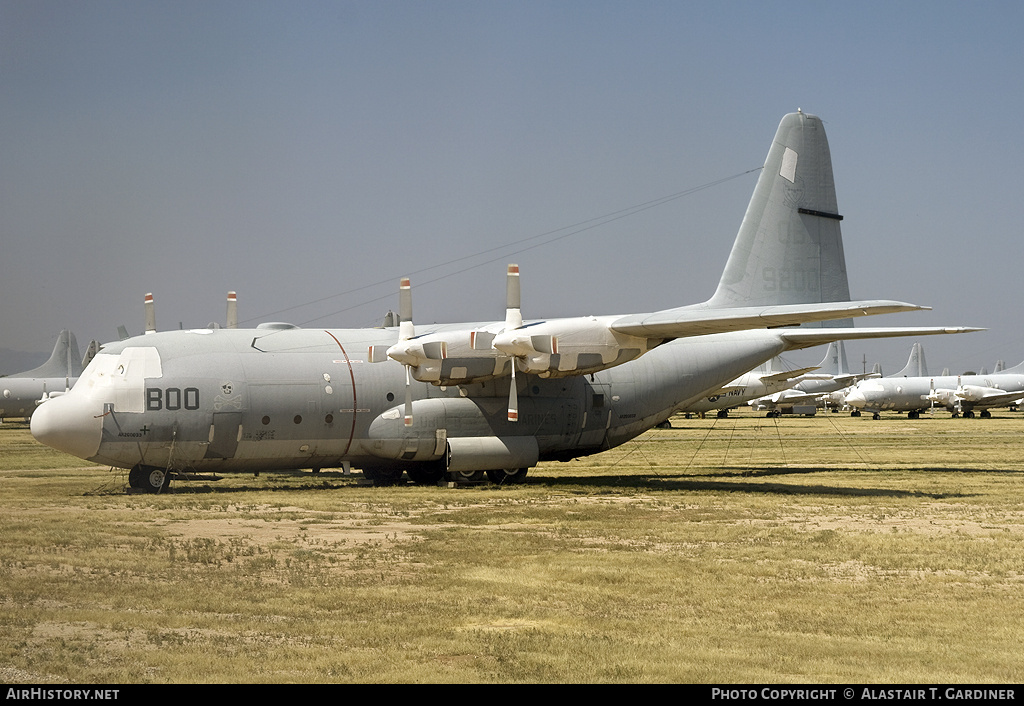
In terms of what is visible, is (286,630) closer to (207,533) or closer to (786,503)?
(207,533)

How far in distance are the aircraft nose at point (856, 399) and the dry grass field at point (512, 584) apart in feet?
192

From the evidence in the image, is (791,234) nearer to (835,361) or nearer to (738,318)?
(738,318)

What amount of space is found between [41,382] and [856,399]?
57.6 meters

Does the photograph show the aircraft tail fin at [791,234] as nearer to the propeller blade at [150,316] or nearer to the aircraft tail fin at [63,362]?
the propeller blade at [150,316]

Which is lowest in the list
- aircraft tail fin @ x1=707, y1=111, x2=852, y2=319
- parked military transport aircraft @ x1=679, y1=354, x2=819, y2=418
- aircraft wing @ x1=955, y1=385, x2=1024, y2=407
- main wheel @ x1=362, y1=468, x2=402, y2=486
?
aircraft wing @ x1=955, y1=385, x2=1024, y2=407

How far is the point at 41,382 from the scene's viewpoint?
2798 inches

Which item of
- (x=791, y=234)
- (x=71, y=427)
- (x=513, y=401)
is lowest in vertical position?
(x=71, y=427)

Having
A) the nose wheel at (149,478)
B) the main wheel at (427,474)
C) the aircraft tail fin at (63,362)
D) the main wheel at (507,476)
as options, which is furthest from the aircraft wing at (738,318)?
the aircraft tail fin at (63,362)

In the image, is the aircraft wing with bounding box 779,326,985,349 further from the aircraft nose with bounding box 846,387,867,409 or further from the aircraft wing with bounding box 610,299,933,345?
the aircraft nose with bounding box 846,387,867,409

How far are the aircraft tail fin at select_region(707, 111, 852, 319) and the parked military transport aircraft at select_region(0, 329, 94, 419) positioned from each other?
5109 centimetres

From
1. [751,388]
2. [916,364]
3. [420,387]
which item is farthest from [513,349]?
[916,364]

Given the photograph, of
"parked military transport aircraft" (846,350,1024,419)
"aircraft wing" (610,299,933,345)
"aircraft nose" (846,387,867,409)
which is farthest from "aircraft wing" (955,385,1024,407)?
"aircraft wing" (610,299,933,345)

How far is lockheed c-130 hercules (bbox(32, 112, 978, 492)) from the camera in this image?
864 inches

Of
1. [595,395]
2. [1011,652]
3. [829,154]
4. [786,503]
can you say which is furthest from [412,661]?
[829,154]
